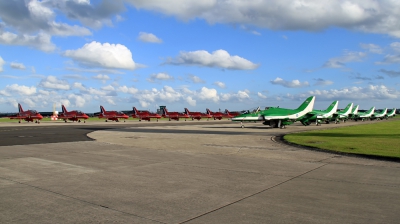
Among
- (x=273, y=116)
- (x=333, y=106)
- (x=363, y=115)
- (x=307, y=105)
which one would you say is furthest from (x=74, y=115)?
(x=363, y=115)

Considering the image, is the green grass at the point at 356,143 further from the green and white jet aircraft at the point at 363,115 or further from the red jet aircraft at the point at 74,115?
the green and white jet aircraft at the point at 363,115

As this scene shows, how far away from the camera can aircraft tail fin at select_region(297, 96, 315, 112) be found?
147ft

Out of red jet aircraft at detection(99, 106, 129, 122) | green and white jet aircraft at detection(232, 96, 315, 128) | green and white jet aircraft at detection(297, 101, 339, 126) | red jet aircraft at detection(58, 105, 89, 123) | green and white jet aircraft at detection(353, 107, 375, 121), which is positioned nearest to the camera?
green and white jet aircraft at detection(232, 96, 315, 128)

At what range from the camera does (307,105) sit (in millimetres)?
45250

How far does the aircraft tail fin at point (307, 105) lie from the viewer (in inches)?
1761

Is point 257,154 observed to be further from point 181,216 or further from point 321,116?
point 321,116

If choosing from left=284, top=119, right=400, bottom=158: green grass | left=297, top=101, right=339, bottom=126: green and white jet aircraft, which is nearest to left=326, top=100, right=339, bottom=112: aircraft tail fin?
left=297, top=101, right=339, bottom=126: green and white jet aircraft

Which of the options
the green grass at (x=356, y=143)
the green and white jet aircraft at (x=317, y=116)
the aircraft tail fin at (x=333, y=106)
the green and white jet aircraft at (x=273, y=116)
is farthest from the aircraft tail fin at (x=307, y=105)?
the green grass at (x=356, y=143)

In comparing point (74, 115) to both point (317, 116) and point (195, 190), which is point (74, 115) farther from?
point (195, 190)

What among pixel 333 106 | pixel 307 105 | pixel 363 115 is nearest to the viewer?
pixel 307 105

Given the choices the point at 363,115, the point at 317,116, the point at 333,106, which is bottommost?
the point at 363,115

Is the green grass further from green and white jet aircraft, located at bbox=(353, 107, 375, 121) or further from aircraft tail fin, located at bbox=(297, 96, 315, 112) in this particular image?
green and white jet aircraft, located at bbox=(353, 107, 375, 121)

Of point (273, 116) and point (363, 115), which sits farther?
point (363, 115)

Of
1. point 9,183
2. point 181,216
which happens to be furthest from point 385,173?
point 9,183
